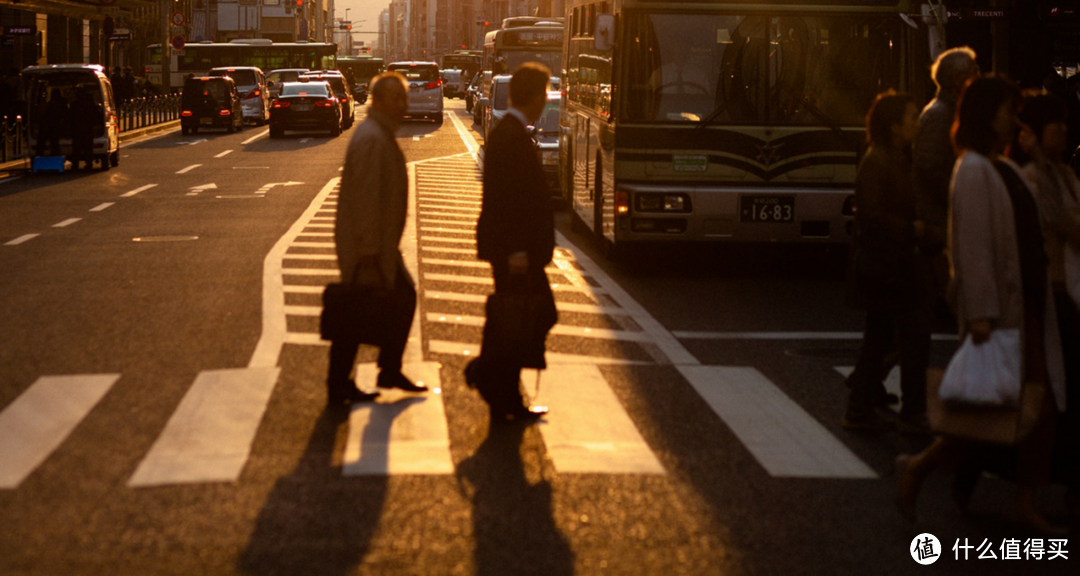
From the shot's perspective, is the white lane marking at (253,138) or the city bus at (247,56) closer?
the white lane marking at (253,138)

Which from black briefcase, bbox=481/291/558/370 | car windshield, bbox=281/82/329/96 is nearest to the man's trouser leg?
black briefcase, bbox=481/291/558/370

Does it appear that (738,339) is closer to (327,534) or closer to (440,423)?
(440,423)

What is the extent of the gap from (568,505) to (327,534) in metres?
0.96

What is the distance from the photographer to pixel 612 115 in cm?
1363

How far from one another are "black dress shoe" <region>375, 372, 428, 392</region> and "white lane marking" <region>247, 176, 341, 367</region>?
119cm

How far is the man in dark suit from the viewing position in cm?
712

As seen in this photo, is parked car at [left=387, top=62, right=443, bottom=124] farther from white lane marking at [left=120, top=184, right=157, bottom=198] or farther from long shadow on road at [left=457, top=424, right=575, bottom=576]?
long shadow on road at [left=457, top=424, right=575, bottom=576]

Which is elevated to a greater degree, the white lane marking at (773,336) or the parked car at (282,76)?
the parked car at (282,76)

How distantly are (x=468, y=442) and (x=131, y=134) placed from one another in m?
37.2

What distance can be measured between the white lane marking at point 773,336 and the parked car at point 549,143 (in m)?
11.7

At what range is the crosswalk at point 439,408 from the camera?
21.3 ft

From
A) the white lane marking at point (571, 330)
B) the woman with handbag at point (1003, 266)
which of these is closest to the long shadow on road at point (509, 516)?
the woman with handbag at point (1003, 266)

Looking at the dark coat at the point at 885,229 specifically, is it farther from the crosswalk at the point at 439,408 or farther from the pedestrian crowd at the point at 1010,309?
the pedestrian crowd at the point at 1010,309

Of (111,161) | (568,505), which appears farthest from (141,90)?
(568,505)
